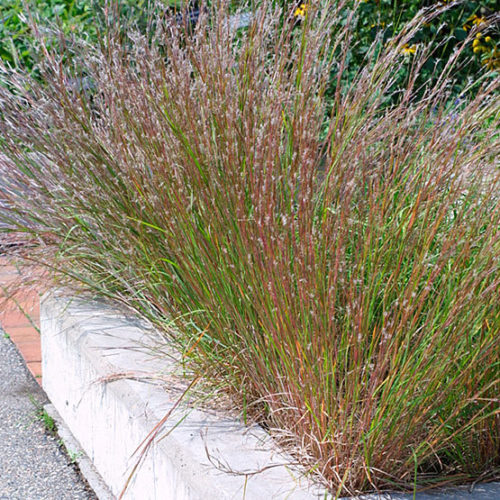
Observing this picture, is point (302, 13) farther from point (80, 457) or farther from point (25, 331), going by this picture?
point (80, 457)

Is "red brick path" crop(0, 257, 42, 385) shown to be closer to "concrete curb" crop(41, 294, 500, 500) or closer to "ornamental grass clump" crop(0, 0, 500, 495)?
"concrete curb" crop(41, 294, 500, 500)

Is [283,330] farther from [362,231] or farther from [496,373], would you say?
[496,373]

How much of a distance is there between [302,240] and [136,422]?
785mm

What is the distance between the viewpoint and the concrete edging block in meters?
1.86

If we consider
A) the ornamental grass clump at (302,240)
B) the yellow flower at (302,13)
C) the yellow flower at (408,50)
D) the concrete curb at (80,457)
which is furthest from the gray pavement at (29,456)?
the yellow flower at (408,50)

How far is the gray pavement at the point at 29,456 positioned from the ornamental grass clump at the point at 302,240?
0.60m

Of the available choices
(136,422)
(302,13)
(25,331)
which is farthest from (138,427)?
(302,13)

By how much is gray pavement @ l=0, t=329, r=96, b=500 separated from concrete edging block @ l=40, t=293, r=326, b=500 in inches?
3.7

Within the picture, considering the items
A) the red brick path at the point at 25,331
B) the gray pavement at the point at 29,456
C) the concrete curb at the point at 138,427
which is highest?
the concrete curb at the point at 138,427

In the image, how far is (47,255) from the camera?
310 cm

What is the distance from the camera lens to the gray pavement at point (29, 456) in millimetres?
2607

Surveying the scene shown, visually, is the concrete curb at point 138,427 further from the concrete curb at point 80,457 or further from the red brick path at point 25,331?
the red brick path at point 25,331

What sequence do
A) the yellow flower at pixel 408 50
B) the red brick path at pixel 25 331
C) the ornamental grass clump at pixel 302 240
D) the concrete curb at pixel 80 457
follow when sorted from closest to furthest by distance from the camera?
1. the ornamental grass clump at pixel 302 240
2. the concrete curb at pixel 80 457
3. the yellow flower at pixel 408 50
4. the red brick path at pixel 25 331

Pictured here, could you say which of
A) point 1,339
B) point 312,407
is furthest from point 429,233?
point 1,339
